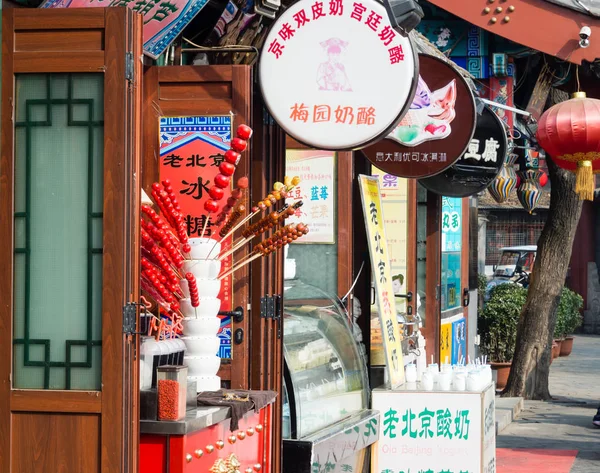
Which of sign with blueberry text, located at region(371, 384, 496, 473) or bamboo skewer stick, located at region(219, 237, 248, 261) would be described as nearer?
bamboo skewer stick, located at region(219, 237, 248, 261)

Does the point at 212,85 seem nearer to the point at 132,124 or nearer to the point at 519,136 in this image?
the point at 132,124

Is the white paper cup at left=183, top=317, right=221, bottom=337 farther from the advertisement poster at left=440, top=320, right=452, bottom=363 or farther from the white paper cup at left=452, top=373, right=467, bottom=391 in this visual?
the advertisement poster at left=440, top=320, right=452, bottom=363

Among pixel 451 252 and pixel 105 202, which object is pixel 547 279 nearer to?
pixel 451 252

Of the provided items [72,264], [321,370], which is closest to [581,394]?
[321,370]

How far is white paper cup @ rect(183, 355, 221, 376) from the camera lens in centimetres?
554

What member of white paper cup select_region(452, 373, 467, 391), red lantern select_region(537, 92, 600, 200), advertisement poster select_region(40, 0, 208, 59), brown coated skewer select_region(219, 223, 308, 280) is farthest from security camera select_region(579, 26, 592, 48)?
brown coated skewer select_region(219, 223, 308, 280)

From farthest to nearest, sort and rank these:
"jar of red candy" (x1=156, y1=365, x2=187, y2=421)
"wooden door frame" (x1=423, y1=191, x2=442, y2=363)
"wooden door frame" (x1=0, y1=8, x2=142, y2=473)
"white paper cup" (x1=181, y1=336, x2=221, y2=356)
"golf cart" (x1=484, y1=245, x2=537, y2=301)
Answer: "golf cart" (x1=484, y1=245, x2=537, y2=301) < "wooden door frame" (x1=423, y1=191, x2=442, y2=363) < "white paper cup" (x1=181, y1=336, x2=221, y2=356) < "jar of red candy" (x1=156, y1=365, x2=187, y2=421) < "wooden door frame" (x1=0, y1=8, x2=142, y2=473)

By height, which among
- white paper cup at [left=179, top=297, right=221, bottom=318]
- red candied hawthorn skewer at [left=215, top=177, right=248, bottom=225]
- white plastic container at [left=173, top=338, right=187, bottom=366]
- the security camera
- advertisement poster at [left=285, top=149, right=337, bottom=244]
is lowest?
white plastic container at [left=173, top=338, right=187, bottom=366]

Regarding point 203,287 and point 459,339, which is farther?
point 459,339

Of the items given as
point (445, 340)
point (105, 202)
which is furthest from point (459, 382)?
point (445, 340)

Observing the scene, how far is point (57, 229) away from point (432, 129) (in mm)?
4817

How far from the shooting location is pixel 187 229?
615 cm

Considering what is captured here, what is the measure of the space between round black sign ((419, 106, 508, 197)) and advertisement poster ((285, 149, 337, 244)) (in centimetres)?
250

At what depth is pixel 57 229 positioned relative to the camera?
14.8ft
